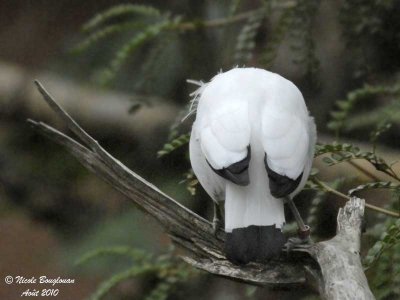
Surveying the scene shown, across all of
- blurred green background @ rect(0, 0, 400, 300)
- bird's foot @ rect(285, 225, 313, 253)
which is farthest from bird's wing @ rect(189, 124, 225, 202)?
blurred green background @ rect(0, 0, 400, 300)

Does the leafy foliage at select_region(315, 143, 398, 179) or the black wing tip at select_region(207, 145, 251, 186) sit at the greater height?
the leafy foliage at select_region(315, 143, 398, 179)

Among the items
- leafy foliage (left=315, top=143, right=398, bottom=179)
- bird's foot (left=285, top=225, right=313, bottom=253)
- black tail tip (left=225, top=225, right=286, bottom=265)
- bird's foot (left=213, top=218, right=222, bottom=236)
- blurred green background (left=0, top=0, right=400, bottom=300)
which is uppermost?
blurred green background (left=0, top=0, right=400, bottom=300)

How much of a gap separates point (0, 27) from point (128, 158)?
1.90 meters

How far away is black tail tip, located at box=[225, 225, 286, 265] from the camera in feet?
8.43

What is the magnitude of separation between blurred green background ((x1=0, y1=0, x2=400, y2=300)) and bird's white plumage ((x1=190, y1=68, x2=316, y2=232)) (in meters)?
1.57

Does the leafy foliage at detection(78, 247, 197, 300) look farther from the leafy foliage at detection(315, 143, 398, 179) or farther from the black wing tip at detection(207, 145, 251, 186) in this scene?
the black wing tip at detection(207, 145, 251, 186)

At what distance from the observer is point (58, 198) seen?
600cm

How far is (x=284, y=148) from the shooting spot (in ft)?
8.62

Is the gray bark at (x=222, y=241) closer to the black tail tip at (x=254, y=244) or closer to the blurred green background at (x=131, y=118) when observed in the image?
the black tail tip at (x=254, y=244)

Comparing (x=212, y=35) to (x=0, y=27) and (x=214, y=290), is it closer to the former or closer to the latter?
(x=214, y=290)

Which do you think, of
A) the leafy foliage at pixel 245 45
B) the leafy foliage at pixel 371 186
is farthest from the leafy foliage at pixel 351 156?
the leafy foliage at pixel 245 45

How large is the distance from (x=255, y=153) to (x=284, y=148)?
0.08 metres

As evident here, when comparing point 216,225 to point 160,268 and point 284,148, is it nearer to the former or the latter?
point 284,148

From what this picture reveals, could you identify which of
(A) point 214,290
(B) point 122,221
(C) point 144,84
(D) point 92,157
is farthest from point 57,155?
(D) point 92,157
